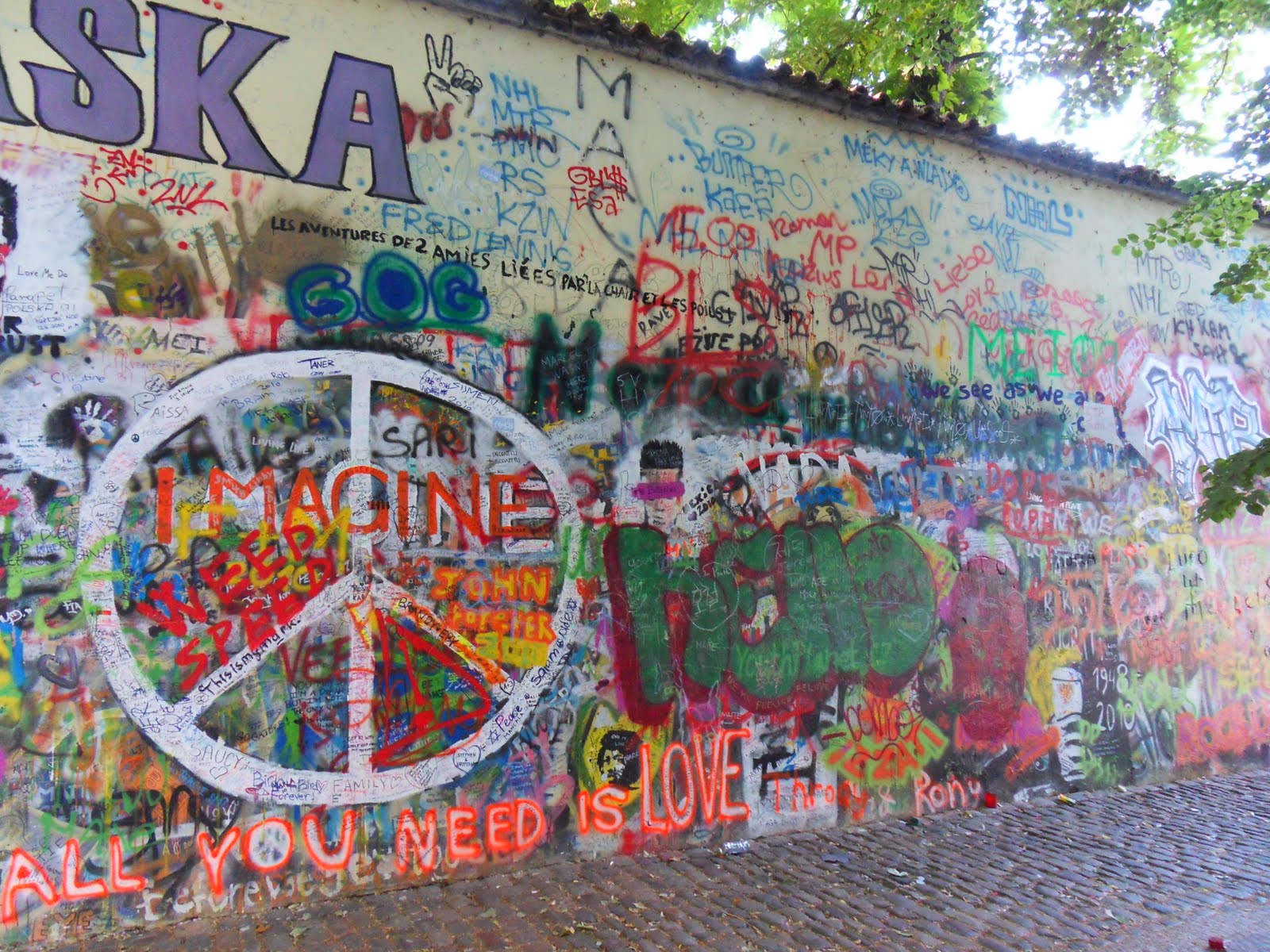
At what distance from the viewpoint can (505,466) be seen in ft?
17.6

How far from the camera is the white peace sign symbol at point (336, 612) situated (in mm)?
4391

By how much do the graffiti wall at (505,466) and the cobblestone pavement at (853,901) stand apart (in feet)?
0.70

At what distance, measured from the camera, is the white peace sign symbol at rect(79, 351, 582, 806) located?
439cm

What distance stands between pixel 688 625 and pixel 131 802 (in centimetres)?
323

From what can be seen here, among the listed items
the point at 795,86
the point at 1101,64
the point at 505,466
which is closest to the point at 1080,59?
the point at 1101,64

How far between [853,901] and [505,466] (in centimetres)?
319

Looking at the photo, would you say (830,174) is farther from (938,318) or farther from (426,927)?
(426,927)

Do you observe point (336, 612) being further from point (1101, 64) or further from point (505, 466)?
point (1101, 64)

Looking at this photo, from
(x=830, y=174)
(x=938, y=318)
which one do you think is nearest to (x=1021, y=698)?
(x=938, y=318)

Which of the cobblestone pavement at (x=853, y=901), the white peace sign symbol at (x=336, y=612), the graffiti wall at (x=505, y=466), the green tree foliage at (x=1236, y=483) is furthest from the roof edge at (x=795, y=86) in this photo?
the cobblestone pavement at (x=853, y=901)

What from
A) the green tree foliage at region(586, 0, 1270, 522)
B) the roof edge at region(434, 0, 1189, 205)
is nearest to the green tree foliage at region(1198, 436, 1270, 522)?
the green tree foliage at region(586, 0, 1270, 522)

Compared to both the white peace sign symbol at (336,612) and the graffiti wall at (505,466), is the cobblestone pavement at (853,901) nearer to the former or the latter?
the graffiti wall at (505,466)

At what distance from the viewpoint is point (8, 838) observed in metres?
4.09

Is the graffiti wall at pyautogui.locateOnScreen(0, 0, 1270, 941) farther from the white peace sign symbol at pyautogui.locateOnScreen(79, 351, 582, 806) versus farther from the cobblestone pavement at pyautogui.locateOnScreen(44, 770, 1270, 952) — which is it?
the cobblestone pavement at pyautogui.locateOnScreen(44, 770, 1270, 952)
